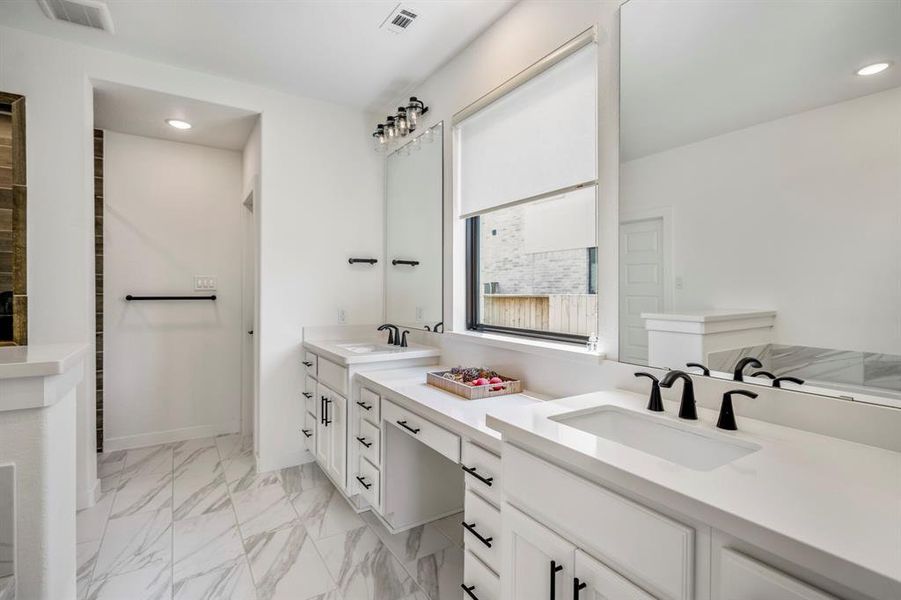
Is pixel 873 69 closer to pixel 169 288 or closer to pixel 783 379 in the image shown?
pixel 783 379

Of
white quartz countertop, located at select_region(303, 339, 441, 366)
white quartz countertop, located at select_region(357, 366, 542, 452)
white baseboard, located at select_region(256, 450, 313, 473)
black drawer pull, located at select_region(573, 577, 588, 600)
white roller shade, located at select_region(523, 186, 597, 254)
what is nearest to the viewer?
black drawer pull, located at select_region(573, 577, 588, 600)

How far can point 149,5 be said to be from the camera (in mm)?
2125

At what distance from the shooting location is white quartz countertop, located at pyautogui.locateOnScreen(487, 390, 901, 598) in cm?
63

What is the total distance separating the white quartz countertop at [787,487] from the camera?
63 centimetres

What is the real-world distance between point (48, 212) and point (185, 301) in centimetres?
131

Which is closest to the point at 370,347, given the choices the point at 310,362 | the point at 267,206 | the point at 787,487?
the point at 310,362

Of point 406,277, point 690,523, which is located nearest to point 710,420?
point 690,523

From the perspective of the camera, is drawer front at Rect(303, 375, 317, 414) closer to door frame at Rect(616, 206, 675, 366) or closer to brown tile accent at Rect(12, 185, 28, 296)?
brown tile accent at Rect(12, 185, 28, 296)

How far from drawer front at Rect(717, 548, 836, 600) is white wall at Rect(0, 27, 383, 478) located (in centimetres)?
288

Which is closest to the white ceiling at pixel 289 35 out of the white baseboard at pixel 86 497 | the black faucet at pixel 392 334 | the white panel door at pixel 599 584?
the black faucet at pixel 392 334

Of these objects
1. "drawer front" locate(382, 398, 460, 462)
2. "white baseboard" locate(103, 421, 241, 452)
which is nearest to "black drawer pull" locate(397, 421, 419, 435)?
"drawer front" locate(382, 398, 460, 462)

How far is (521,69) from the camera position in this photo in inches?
82.0

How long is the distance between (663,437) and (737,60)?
116 centimetres

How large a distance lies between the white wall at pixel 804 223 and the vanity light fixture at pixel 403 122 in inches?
71.9
